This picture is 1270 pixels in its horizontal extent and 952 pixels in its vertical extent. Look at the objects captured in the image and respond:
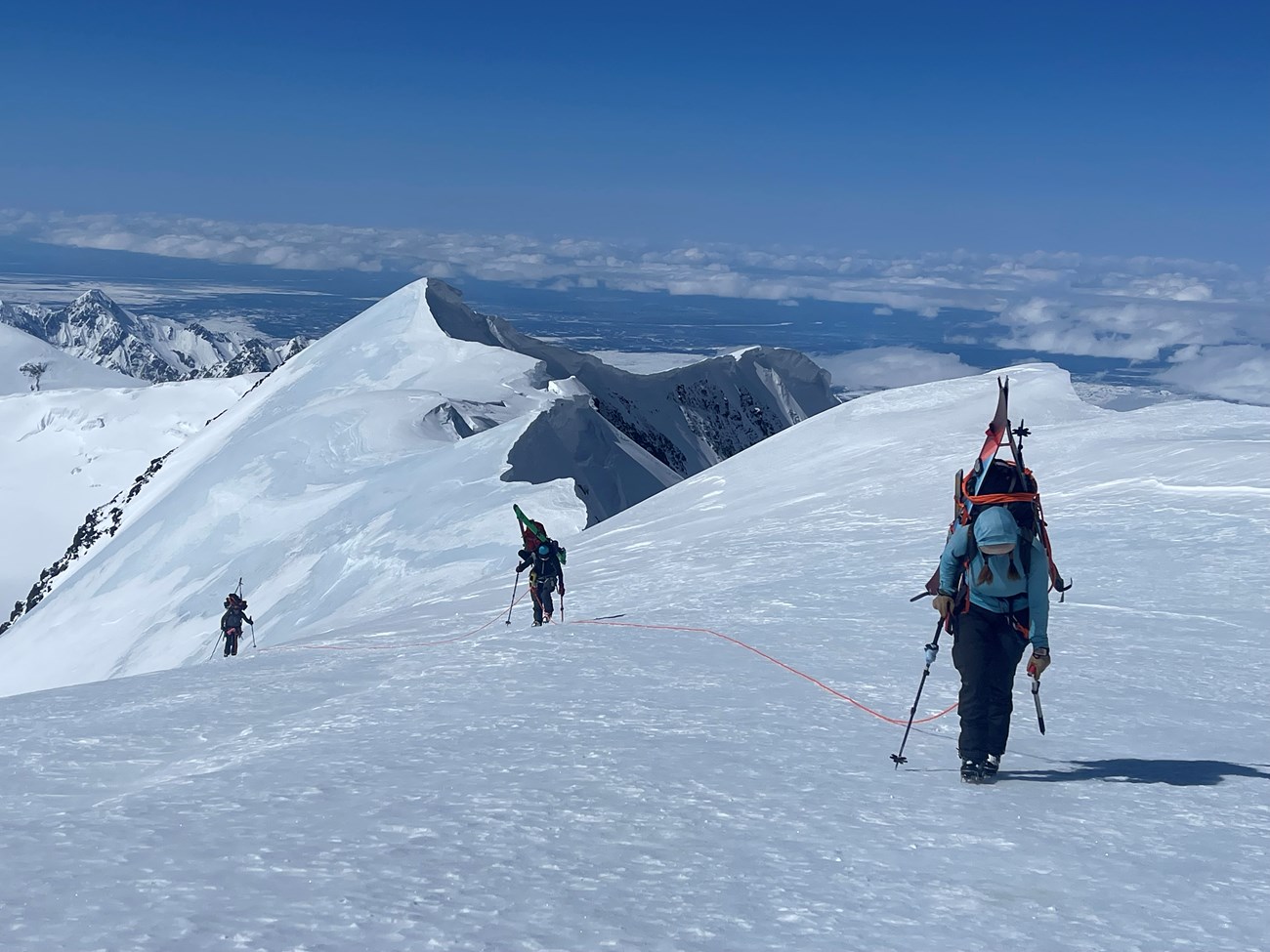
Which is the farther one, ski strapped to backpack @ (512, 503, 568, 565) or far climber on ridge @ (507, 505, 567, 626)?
ski strapped to backpack @ (512, 503, 568, 565)

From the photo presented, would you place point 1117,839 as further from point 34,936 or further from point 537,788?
point 34,936

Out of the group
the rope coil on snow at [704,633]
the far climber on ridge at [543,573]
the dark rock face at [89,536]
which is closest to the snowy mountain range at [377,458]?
the dark rock face at [89,536]

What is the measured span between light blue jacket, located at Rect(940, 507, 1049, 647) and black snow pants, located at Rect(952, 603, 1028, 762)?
0.08m

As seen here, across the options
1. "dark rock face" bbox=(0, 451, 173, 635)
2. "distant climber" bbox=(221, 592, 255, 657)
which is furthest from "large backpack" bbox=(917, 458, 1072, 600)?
"dark rock face" bbox=(0, 451, 173, 635)

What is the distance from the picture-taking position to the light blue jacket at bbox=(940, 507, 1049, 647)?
6215mm

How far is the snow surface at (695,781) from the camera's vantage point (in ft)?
14.7

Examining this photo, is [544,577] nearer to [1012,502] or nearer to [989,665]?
[989,665]

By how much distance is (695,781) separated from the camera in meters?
6.38

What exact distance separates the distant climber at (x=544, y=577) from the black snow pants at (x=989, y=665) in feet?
31.3

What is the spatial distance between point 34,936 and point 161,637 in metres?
33.9

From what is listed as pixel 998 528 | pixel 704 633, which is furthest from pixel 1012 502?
pixel 704 633

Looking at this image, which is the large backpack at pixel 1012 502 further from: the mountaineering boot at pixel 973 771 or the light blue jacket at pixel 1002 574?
the mountaineering boot at pixel 973 771

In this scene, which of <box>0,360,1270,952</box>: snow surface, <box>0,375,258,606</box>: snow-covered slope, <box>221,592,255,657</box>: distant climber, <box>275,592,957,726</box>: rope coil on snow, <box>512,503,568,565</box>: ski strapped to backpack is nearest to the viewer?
<box>0,360,1270,952</box>: snow surface

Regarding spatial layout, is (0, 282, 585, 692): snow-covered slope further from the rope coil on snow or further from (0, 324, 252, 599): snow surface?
(0, 324, 252, 599): snow surface
